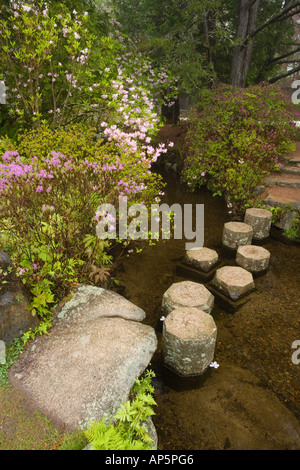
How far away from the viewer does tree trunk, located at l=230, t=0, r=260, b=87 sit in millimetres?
11375

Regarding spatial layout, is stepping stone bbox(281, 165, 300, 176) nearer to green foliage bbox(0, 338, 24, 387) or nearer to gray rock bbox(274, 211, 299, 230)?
gray rock bbox(274, 211, 299, 230)

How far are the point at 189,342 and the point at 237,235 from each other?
12.5 ft

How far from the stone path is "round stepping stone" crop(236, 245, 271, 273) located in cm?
253

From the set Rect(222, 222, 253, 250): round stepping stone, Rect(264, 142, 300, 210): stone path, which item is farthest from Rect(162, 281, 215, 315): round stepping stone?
Rect(264, 142, 300, 210): stone path

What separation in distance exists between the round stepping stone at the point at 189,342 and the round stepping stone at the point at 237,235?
10.7 feet

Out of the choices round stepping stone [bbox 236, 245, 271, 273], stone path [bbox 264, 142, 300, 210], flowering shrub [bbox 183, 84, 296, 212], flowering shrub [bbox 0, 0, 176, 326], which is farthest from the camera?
flowering shrub [bbox 183, 84, 296, 212]

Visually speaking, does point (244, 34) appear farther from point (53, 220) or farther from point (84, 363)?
point (84, 363)

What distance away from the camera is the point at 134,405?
121 inches

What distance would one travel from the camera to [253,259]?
20.0ft

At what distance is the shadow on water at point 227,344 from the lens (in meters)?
3.42

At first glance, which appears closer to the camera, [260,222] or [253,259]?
[253,259]

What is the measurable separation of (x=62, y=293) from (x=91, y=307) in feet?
1.65

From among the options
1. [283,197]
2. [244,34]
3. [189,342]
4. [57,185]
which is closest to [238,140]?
[283,197]

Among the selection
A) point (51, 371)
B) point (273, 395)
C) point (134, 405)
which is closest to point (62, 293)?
point (51, 371)
